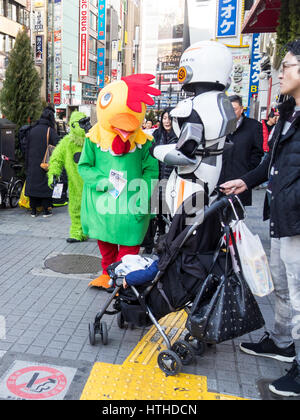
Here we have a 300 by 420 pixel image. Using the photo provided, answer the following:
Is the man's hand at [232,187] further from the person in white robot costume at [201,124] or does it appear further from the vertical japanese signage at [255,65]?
the vertical japanese signage at [255,65]

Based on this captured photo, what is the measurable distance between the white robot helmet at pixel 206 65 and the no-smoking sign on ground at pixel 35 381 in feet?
7.40

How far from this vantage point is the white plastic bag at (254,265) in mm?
2506

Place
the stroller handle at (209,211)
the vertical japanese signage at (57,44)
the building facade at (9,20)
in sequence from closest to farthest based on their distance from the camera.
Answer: the stroller handle at (209,211), the building facade at (9,20), the vertical japanese signage at (57,44)

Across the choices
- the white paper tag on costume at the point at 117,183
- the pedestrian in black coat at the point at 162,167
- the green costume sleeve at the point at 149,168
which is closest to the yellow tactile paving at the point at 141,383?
the white paper tag on costume at the point at 117,183

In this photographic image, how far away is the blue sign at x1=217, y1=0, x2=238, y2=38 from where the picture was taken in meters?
14.0

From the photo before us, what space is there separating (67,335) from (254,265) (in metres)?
1.63

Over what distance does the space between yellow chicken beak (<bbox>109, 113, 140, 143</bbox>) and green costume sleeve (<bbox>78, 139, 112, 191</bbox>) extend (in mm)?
380

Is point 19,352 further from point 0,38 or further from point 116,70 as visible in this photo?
point 116,70

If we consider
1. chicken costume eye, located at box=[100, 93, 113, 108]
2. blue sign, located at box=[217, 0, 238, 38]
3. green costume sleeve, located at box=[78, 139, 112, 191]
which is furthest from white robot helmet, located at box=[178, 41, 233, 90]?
blue sign, located at box=[217, 0, 238, 38]

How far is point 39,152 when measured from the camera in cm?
707

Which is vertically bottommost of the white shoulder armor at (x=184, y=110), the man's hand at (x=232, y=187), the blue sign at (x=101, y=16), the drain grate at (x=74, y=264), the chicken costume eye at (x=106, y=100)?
the drain grate at (x=74, y=264)

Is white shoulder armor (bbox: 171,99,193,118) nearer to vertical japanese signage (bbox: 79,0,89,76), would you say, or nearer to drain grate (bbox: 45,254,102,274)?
drain grate (bbox: 45,254,102,274)

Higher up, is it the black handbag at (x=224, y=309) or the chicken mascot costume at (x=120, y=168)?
the chicken mascot costume at (x=120, y=168)

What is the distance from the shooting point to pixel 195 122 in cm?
296
